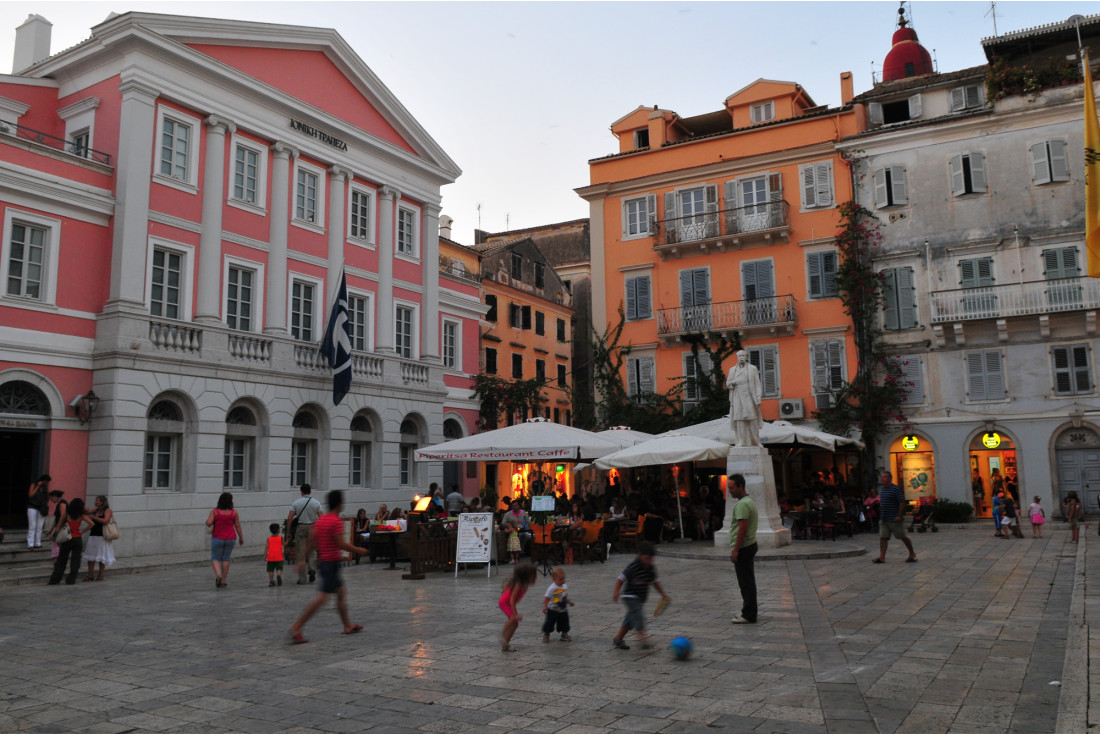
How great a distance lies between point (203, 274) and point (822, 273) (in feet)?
63.4

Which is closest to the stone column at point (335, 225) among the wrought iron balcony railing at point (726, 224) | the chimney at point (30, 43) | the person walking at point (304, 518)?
the chimney at point (30, 43)

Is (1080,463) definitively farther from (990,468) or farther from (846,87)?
(846,87)

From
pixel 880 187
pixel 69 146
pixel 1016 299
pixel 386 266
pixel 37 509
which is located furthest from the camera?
pixel 880 187

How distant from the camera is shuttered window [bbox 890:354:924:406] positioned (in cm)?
2662

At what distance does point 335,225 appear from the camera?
84.9 ft

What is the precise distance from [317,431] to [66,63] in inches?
450

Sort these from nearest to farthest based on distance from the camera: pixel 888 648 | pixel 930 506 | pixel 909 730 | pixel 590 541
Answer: pixel 909 730, pixel 888 648, pixel 590 541, pixel 930 506

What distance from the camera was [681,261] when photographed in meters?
30.8

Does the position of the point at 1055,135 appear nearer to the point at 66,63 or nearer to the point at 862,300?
the point at 862,300

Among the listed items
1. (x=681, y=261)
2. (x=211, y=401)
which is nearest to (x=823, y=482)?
(x=681, y=261)

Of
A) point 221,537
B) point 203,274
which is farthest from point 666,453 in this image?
point 203,274

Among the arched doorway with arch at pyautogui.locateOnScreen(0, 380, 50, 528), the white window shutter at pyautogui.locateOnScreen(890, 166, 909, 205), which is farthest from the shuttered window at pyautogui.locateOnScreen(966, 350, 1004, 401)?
the arched doorway with arch at pyautogui.locateOnScreen(0, 380, 50, 528)

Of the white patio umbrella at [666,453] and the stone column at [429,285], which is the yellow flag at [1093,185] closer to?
the white patio umbrella at [666,453]

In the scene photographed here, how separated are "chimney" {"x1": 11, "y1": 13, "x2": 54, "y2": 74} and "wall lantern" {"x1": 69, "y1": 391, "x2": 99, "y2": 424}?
36.0 feet
